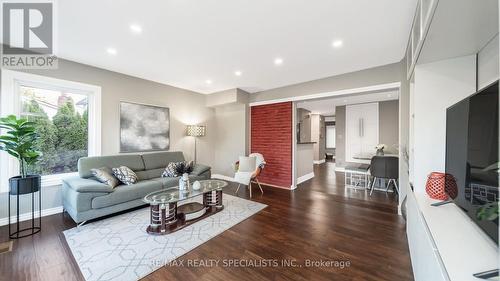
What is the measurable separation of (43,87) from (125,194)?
2251 millimetres

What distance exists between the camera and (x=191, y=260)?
1918mm

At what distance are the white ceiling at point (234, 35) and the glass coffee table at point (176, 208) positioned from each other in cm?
216

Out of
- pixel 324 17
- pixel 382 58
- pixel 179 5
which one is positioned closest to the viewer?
pixel 179 5

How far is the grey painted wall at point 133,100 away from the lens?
10.2ft

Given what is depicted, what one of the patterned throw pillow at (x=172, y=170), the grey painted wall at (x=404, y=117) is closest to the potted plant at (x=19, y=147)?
A: the patterned throw pillow at (x=172, y=170)

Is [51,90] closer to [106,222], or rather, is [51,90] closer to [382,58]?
[106,222]

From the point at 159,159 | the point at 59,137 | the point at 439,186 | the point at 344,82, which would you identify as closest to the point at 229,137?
the point at 159,159

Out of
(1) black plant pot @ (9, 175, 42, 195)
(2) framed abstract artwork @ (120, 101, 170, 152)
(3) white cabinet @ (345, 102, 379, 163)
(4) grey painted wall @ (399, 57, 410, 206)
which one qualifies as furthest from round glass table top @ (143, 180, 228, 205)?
(3) white cabinet @ (345, 102, 379, 163)

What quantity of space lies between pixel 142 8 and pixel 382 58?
11.3 feet

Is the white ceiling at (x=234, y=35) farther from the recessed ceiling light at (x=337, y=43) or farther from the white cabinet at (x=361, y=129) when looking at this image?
the white cabinet at (x=361, y=129)

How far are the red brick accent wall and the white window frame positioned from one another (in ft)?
11.3

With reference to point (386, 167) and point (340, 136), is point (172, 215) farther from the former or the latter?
point (340, 136)

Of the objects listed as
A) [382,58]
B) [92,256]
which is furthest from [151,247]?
[382,58]

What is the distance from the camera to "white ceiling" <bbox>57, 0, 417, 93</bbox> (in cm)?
189
